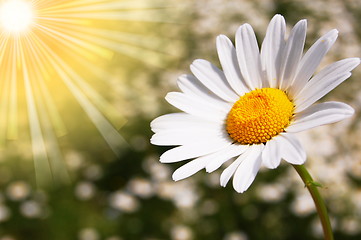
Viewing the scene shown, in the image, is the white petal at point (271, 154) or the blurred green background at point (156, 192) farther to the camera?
the blurred green background at point (156, 192)

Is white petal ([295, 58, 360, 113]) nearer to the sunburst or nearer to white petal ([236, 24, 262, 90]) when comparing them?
white petal ([236, 24, 262, 90])

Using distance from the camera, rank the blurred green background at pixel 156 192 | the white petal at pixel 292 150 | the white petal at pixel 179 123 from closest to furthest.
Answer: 1. the white petal at pixel 292 150
2. the white petal at pixel 179 123
3. the blurred green background at pixel 156 192

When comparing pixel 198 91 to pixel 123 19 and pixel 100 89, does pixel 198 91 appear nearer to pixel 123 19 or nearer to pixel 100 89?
pixel 100 89

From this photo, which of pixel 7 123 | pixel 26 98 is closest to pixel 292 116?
pixel 7 123

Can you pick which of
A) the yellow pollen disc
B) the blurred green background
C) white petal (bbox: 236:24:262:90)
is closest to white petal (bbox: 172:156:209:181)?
the yellow pollen disc

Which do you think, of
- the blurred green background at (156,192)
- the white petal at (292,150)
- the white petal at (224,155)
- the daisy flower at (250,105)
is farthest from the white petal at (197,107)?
the blurred green background at (156,192)

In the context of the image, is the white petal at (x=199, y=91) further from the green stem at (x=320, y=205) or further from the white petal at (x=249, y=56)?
the green stem at (x=320, y=205)
